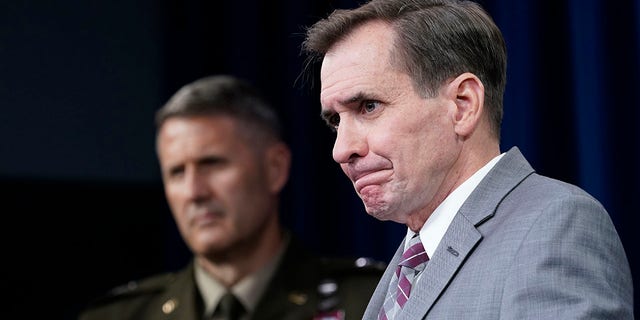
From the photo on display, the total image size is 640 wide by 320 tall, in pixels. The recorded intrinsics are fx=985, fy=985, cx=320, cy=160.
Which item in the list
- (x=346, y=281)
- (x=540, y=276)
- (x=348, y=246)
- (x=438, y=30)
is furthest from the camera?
(x=348, y=246)

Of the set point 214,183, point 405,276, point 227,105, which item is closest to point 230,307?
point 214,183

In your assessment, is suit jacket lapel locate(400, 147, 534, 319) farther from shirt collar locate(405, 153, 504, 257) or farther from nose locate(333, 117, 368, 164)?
nose locate(333, 117, 368, 164)

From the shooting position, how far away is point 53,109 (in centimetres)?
338

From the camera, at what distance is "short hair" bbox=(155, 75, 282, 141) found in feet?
8.67

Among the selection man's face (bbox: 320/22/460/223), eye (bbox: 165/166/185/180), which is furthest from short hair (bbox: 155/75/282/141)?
man's face (bbox: 320/22/460/223)

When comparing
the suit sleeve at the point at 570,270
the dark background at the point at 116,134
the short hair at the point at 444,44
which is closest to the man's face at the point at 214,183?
the dark background at the point at 116,134

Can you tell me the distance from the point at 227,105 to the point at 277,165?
21 cm

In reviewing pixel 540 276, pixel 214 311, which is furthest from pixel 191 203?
pixel 540 276

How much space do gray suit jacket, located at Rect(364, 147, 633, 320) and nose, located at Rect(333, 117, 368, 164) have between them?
0.16 m

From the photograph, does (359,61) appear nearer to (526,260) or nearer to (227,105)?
(526,260)

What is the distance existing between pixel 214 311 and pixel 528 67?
39.1 inches

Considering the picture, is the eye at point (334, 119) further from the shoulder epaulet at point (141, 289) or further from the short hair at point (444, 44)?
the shoulder epaulet at point (141, 289)

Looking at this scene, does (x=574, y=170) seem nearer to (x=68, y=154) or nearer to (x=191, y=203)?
(x=191, y=203)

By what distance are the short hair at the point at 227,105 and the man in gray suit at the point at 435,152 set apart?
3.81 feet
